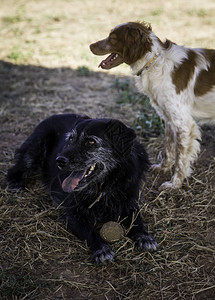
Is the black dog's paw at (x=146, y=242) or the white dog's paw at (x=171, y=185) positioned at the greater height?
the black dog's paw at (x=146, y=242)

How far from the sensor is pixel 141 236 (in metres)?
3.03

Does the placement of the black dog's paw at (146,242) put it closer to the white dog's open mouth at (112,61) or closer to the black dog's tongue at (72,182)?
the black dog's tongue at (72,182)

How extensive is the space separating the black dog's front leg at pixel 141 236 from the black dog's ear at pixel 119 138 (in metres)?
0.56

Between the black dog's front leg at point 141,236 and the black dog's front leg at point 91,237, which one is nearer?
the black dog's front leg at point 91,237

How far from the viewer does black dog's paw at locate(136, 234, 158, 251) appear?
2936 mm

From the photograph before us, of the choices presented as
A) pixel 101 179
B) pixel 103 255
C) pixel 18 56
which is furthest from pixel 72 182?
pixel 18 56

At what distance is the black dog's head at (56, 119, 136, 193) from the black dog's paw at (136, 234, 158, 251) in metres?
0.58

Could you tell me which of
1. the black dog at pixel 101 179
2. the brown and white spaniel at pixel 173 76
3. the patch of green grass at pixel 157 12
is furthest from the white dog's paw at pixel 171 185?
the patch of green grass at pixel 157 12

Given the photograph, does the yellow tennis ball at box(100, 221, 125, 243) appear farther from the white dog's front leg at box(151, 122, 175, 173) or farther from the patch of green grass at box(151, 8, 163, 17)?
the patch of green grass at box(151, 8, 163, 17)

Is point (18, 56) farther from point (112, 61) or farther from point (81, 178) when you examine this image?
point (81, 178)

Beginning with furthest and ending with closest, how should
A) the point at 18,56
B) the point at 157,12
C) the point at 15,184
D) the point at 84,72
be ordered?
the point at 157,12
the point at 18,56
the point at 84,72
the point at 15,184

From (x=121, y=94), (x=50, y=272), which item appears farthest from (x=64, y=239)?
(x=121, y=94)

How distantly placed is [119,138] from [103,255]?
0.92 m

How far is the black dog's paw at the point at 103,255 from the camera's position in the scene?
278 centimetres
